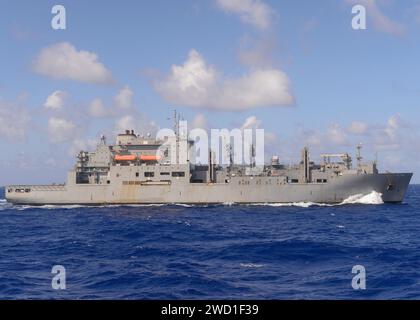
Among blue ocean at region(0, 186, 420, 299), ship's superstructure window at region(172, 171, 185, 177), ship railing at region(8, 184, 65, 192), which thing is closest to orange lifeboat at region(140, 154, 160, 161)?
ship's superstructure window at region(172, 171, 185, 177)

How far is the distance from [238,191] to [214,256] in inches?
1133

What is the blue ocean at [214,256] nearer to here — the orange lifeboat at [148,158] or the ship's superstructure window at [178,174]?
the ship's superstructure window at [178,174]

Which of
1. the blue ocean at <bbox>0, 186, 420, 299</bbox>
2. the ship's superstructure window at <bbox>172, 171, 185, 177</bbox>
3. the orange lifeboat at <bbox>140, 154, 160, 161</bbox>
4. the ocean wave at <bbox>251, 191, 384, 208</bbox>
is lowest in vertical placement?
the blue ocean at <bbox>0, 186, 420, 299</bbox>

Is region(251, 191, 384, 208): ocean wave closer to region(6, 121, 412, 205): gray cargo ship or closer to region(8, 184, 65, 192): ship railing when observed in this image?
region(6, 121, 412, 205): gray cargo ship

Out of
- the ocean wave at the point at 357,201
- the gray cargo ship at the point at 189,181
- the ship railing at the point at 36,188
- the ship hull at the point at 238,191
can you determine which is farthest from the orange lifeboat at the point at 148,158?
the ocean wave at the point at 357,201

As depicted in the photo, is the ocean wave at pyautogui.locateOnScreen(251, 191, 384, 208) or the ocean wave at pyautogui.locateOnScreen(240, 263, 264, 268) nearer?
the ocean wave at pyautogui.locateOnScreen(240, 263, 264, 268)

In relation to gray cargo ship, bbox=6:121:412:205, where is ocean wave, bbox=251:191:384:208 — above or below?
below

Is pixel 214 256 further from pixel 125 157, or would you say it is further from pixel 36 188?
pixel 36 188

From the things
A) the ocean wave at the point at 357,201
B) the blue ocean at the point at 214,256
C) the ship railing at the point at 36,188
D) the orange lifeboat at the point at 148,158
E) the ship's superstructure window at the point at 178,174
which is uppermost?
the orange lifeboat at the point at 148,158

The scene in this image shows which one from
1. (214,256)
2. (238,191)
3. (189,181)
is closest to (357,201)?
(238,191)

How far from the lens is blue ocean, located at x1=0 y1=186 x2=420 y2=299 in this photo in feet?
44.1

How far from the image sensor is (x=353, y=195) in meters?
47.2

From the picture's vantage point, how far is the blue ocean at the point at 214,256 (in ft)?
44.1
